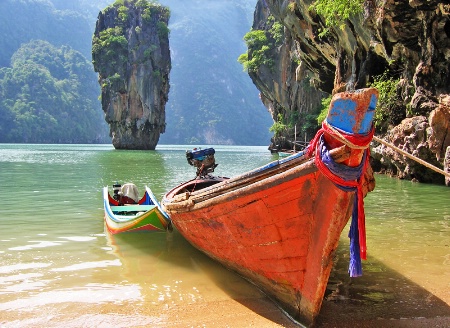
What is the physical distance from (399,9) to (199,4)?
628ft

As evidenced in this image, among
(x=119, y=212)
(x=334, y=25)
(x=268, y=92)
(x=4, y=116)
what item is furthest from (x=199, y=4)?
(x=119, y=212)

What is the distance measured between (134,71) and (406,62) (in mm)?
44333

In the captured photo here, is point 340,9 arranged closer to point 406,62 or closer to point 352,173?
point 406,62

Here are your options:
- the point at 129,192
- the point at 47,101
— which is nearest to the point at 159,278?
the point at 129,192

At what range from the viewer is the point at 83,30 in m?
151

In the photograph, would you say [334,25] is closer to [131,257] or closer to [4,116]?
[131,257]

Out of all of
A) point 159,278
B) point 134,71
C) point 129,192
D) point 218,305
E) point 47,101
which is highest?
point 134,71

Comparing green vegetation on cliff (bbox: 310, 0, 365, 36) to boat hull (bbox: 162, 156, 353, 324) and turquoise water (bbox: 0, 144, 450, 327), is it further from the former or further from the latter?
boat hull (bbox: 162, 156, 353, 324)

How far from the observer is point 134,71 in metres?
55.8

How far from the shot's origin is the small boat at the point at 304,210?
3.45m

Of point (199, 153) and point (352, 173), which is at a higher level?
point (352, 173)

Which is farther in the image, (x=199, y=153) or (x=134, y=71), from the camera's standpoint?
(x=134, y=71)

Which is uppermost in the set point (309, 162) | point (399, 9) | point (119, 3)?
point (119, 3)

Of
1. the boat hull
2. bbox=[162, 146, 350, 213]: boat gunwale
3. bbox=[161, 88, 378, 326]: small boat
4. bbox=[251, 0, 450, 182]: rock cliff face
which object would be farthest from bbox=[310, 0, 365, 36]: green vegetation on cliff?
the boat hull
